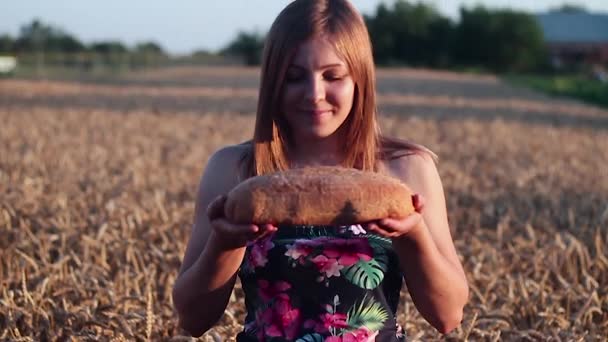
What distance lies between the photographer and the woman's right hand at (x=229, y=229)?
6.48ft

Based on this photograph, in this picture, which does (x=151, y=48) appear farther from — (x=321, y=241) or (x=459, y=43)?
(x=321, y=241)

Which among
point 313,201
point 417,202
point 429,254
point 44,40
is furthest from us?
point 44,40

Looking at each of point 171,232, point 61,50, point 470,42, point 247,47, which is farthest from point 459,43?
point 171,232

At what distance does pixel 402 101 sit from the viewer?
24.6m

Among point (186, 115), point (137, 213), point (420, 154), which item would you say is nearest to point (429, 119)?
point (186, 115)

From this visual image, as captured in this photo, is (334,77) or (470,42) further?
(470,42)

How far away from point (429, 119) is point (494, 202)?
1055cm

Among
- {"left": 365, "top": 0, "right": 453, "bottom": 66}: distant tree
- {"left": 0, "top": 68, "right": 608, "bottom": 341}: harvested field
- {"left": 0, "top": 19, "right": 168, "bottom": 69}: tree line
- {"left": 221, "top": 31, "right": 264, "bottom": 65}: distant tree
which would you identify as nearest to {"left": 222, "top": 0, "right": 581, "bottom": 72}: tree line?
{"left": 365, "top": 0, "right": 453, "bottom": 66}: distant tree

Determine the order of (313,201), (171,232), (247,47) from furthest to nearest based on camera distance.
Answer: (247,47), (171,232), (313,201)

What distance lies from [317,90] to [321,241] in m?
0.41

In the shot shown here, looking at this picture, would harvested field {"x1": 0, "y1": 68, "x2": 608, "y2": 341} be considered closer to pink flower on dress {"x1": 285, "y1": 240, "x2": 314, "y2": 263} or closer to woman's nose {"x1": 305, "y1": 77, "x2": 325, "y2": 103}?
pink flower on dress {"x1": 285, "y1": 240, "x2": 314, "y2": 263}

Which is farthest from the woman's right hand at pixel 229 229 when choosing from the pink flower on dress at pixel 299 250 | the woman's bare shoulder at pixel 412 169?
the woman's bare shoulder at pixel 412 169

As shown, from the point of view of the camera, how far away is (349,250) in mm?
2350

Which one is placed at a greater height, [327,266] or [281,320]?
[327,266]
